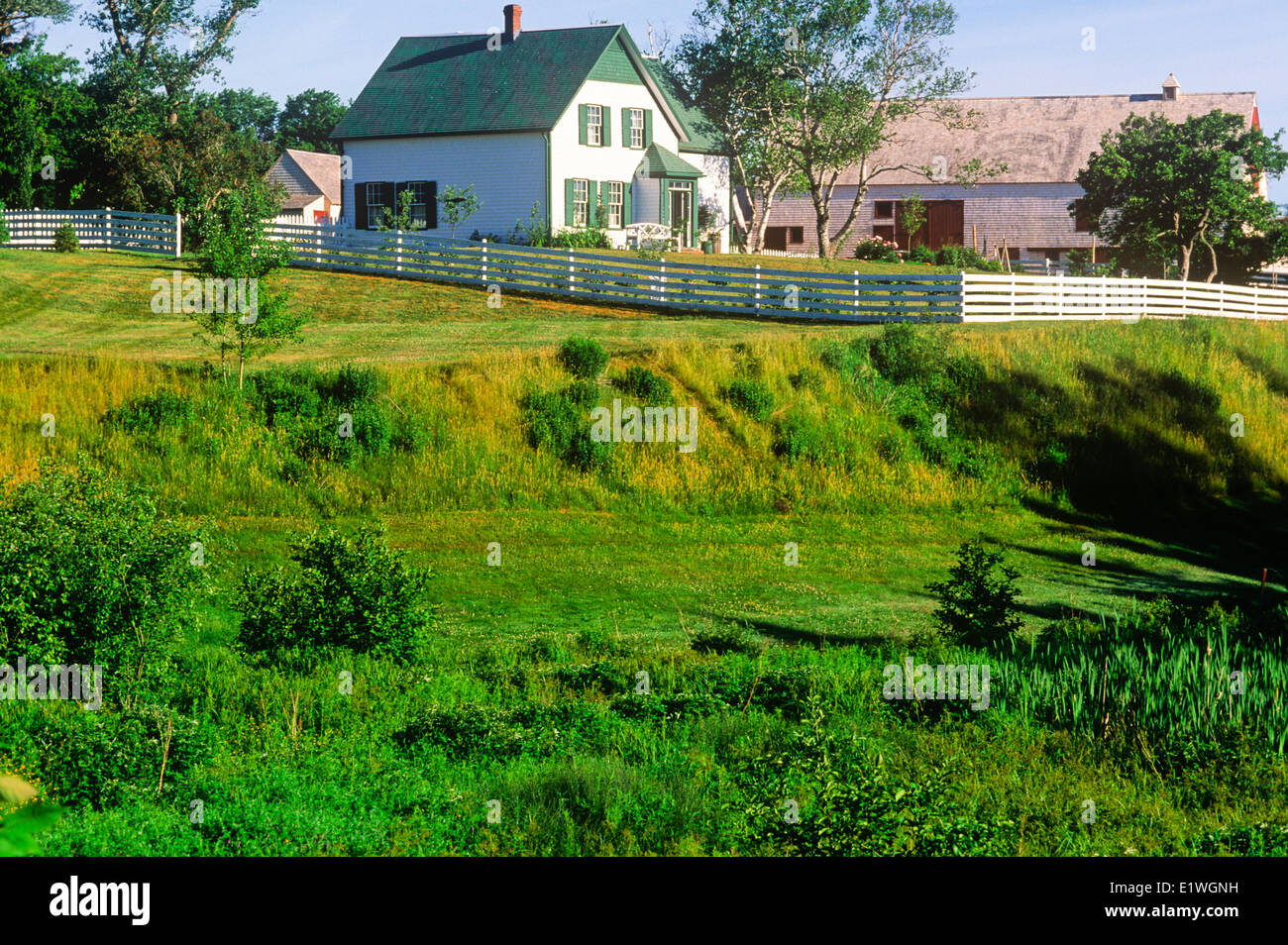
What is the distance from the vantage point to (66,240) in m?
42.8

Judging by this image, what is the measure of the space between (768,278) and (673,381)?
1145cm

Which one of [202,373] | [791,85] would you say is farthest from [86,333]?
[791,85]

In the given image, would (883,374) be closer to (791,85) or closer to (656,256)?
(656,256)

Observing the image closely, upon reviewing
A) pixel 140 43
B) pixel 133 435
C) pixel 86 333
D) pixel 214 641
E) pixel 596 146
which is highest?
pixel 140 43

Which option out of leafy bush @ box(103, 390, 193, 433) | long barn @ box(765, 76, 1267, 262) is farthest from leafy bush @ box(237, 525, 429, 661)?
long barn @ box(765, 76, 1267, 262)

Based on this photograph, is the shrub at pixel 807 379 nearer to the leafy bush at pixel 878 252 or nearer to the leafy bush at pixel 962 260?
the leafy bush at pixel 962 260

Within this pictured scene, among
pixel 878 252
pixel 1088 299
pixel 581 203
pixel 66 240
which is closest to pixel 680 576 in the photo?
pixel 1088 299

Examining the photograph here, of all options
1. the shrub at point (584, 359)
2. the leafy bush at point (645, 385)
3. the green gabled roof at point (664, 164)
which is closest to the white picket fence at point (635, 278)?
the leafy bush at point (645, 385)

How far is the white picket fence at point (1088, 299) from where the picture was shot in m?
32.1

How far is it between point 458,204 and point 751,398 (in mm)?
24025

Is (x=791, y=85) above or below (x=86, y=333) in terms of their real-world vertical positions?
above

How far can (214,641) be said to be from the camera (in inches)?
568

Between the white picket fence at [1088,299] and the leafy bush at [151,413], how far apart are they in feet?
60.0

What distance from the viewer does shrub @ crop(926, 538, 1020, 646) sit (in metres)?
14.5
